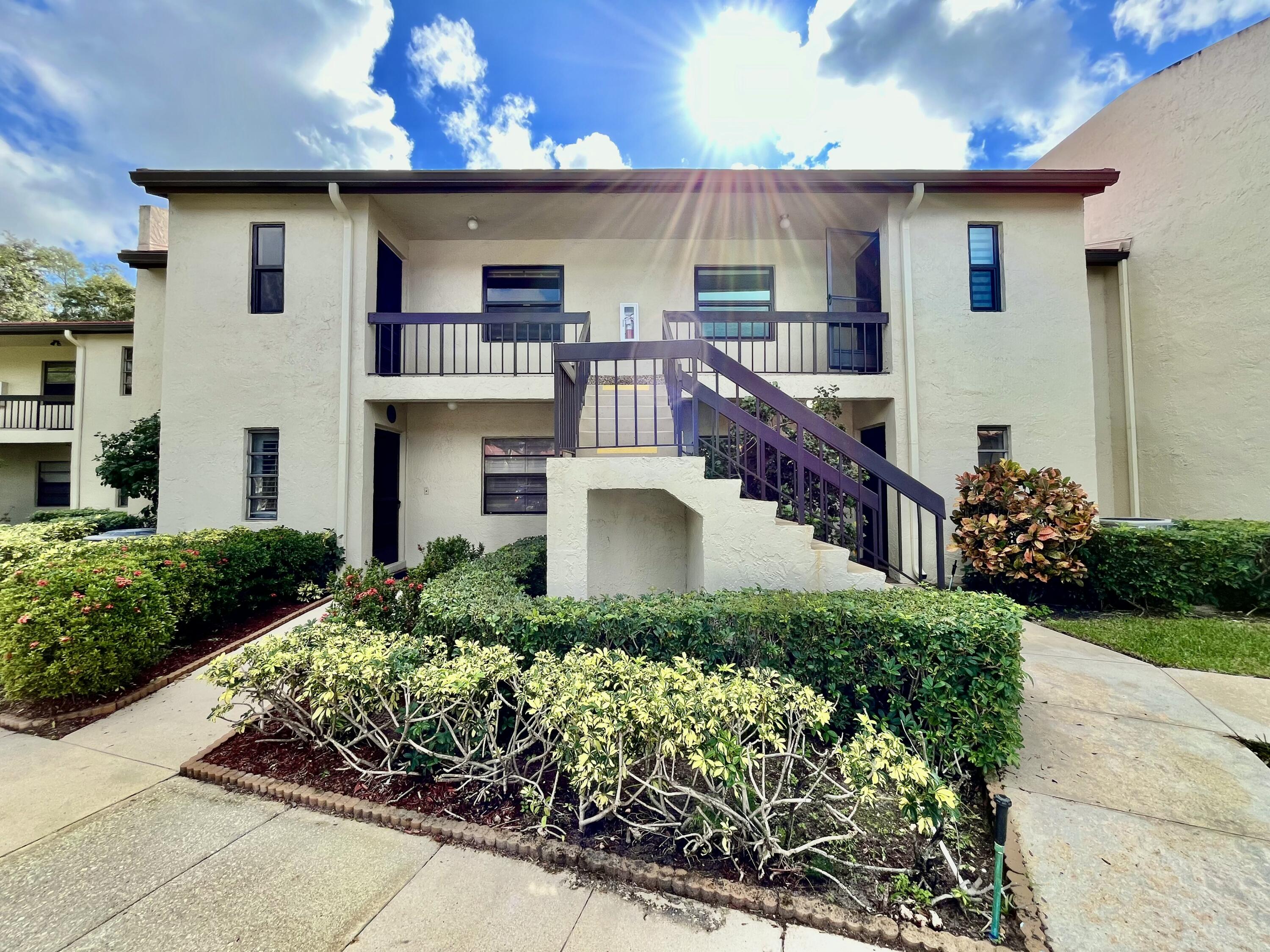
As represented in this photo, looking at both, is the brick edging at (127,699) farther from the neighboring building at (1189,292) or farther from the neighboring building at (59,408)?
the neighboring building at (1189,292)

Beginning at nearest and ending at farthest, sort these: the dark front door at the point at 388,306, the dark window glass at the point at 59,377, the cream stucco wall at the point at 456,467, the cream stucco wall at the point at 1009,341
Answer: the cream stucco wall at the point at 1009,341 < the dark front door at the point at 388,306 < the cream stucco wall at the point at 456,467 < the dark window glass at the point at 59,377

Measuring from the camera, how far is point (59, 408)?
40.0 feet

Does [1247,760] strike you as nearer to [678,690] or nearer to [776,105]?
[678,690]

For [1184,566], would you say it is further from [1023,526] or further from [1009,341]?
[1009,341]

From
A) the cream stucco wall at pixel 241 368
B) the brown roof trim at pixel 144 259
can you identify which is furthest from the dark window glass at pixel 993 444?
the brown roof trim at pixel 144 259

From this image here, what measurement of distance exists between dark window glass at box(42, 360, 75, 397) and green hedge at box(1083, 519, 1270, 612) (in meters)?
22.1

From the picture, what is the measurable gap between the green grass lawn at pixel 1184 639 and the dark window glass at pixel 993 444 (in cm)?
255

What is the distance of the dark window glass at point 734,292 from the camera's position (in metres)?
8.68

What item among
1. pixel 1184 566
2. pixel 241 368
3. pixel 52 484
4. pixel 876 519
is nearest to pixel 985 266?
pixel 1184 566

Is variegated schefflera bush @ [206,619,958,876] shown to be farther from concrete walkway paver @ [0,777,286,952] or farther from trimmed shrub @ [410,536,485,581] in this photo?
trimmed shrub @ [410,536,485,581]

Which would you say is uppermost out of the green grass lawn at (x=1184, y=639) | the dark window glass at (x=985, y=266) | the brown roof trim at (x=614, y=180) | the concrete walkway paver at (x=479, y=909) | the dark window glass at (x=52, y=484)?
the brown roof trim at (x=614, y=180)

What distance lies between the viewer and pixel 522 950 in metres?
1.86

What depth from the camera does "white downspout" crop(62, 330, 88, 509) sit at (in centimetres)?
1108

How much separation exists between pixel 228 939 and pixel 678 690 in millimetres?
2129
